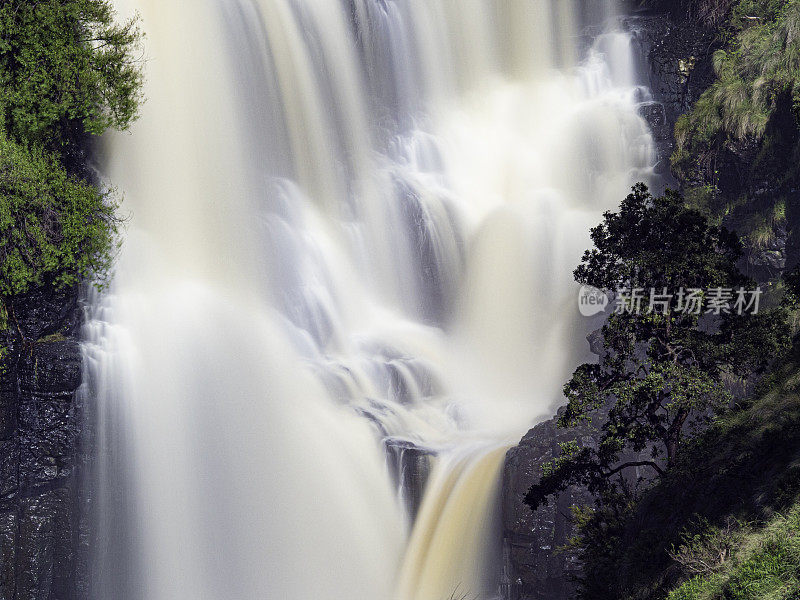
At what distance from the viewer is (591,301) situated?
32.6 m

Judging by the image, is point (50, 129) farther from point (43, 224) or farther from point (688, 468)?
point (688, 468)

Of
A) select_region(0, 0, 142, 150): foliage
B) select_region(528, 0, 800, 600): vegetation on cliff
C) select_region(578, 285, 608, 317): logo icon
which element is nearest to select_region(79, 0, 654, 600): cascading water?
select_region(578, 285, 608, 317): logo icon

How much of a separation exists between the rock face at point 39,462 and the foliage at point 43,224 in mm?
993

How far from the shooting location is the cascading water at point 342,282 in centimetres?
2508

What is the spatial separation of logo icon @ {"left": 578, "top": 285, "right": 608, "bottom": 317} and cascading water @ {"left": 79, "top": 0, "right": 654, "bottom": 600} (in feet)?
2.14

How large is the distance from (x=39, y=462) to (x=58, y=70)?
985cm

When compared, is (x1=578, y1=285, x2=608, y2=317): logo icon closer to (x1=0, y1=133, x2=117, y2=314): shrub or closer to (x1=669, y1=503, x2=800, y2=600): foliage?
(x1=0, y1=133, x2=117, y2=314): shrub

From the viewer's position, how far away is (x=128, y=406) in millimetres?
24938

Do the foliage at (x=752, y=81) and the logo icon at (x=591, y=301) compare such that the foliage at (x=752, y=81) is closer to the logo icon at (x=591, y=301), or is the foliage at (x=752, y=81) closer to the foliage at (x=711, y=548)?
the logo icon at (x=591, y=301)

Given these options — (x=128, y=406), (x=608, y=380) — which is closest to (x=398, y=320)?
(x=128, y=406)

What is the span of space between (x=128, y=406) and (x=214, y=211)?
823cm

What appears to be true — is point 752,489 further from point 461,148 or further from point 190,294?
point 461,148

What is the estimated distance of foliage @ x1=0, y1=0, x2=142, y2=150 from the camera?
23.7m

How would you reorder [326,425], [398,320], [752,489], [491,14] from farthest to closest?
1. [491,14]
2. [398,320]
3. [326,425]
4. [752,489]
